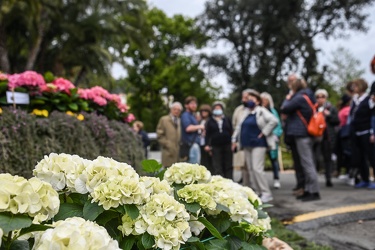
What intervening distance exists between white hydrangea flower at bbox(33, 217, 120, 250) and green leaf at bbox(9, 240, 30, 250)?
0.05m

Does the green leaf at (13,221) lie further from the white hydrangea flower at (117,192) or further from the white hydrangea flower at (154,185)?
the white hydrangea flower at (154,185)

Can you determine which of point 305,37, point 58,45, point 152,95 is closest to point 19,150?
point 58,45

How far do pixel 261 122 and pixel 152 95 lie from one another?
32141mm

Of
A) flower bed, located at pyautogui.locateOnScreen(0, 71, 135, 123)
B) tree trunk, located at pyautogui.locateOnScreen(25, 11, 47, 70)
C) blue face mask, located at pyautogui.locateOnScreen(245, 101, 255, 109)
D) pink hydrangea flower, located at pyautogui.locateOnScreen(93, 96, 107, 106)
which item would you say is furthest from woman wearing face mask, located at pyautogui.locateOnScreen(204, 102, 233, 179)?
tree trunk, located at pyautogui.locateOnScreen(25, 11, 47, 70)

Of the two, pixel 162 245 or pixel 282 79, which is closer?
pixel 162 245

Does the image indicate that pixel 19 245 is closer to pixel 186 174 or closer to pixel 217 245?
pixel 217 245

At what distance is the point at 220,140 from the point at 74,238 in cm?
582

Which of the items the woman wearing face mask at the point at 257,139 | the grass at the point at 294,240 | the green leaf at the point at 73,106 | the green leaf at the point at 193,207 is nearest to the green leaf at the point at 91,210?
the green leaf at the point at 193,207

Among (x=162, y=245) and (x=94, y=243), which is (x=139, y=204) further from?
(x=94, y=243)

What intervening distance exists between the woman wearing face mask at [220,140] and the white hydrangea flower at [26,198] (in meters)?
5.59

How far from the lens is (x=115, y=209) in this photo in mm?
1461

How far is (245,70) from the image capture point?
2809 cm

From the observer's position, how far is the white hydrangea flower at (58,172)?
151 cm

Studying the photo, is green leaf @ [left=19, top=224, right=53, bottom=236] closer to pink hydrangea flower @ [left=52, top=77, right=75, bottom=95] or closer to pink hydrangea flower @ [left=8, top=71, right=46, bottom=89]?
pink hydrangea flower @ [left=8, top=71, right=46, bottom=89]
